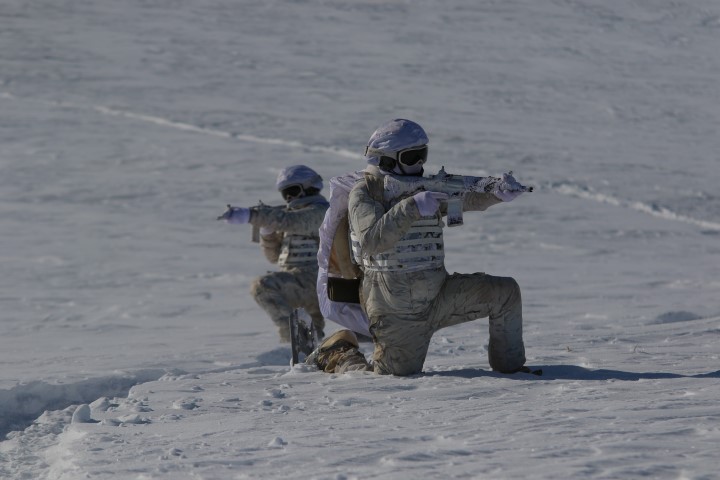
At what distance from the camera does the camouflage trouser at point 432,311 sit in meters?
6.32

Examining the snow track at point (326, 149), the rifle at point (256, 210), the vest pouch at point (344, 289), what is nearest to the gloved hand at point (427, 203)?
the vest pouch at point (344, 289)

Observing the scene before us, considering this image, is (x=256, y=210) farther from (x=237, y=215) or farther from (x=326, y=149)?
(x=326, y=149)

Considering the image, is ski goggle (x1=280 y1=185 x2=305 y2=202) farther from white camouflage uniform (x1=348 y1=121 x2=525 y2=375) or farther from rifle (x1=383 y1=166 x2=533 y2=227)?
rifle (x1=383 y1=166 x2=533 y2=227)

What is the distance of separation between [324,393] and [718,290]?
7.95m

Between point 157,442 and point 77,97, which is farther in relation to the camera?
point 77,97

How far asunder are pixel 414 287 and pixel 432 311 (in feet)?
0.58

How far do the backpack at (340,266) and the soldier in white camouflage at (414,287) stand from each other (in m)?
0.21

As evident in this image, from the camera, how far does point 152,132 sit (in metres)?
23.3

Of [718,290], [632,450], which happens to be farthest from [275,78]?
[632,450]

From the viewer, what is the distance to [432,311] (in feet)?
20.9

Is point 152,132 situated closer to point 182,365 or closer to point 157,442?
point 182,365

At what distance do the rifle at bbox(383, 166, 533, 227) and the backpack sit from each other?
0.82ft

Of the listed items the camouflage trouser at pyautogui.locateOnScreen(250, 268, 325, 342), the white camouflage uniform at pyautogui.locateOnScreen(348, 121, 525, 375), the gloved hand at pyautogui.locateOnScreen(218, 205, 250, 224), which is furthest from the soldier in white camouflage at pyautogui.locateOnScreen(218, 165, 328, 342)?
the white camouflage uniform at pyautogui.locateOnScreen(348, 121, 525, 375)

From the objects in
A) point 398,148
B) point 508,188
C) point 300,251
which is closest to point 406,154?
point 398,148
